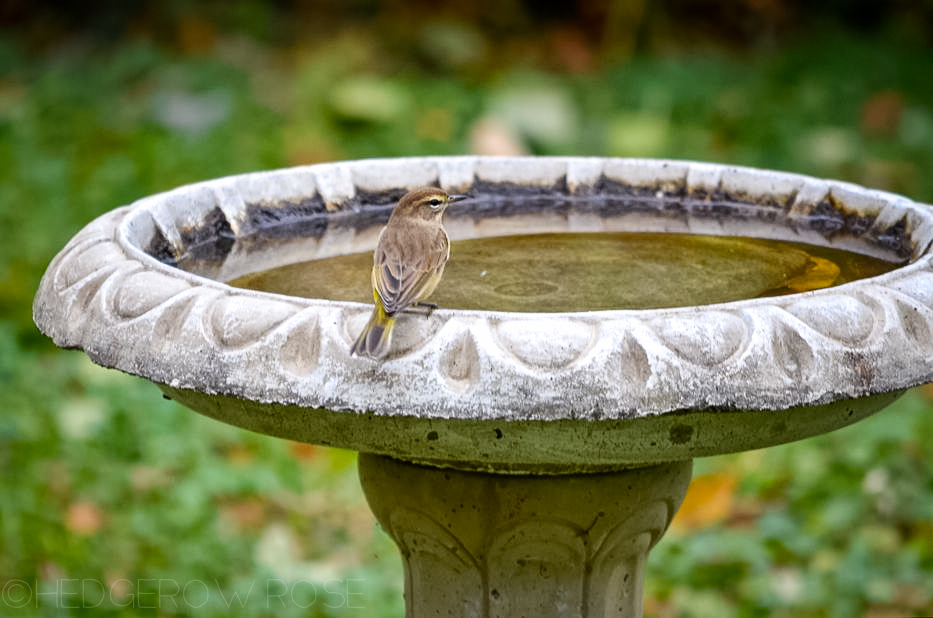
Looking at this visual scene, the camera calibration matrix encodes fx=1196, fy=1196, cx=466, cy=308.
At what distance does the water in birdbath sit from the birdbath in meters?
0.01

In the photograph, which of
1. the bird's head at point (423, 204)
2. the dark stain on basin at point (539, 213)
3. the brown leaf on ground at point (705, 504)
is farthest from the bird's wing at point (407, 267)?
the brown leaf on ground at point (705, 504)

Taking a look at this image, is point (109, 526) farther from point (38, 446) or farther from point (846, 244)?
point (846, 244)

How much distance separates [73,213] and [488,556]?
4.56 meters

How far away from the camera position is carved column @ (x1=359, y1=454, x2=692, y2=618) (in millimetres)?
2338

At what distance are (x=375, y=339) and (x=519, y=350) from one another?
0.22m

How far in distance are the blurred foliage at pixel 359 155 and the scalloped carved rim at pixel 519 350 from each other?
5.66 feet

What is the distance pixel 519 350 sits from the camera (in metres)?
1.74

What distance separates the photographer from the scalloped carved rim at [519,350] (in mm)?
Answer: 1746

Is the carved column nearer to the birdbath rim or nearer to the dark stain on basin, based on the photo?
the birdbath rim

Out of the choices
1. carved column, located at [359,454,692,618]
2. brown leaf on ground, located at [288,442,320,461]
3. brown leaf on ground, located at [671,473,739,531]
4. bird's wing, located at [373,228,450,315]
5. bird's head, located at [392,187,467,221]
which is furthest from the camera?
brown leaf on ground, located at [288,442,320,461]

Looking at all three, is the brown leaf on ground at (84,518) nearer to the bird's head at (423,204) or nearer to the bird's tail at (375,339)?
the bird's head at (423,204)

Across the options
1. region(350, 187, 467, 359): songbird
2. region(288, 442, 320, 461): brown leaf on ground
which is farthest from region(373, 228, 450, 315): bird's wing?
region(288, 442, 320, 461): brown leaf on ground

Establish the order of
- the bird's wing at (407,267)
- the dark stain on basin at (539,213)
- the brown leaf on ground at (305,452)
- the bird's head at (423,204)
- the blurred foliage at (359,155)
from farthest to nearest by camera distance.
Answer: the brown leaf on ground at (305,452), the blurred foliage at (359,155), the dark stain on basin at (539,213), the bird's head at (423,204), the bird's wing at (407,267)

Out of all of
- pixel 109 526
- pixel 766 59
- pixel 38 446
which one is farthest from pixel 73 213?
pixel 766 59
